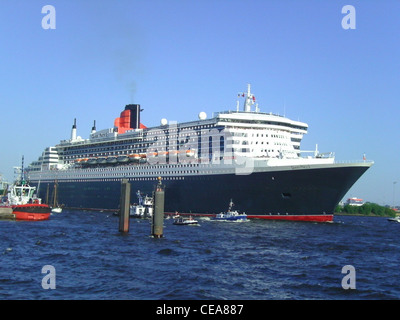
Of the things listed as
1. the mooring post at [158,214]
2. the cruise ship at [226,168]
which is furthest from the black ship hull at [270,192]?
the mooring post at [158,214]

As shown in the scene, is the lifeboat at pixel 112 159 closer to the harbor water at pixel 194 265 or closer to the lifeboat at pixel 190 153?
the lifeboat at pixel 190 153

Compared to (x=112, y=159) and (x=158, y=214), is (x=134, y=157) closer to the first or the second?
(x=112, y=159)

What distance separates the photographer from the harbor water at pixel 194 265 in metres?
19.8

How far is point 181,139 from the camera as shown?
65688mm

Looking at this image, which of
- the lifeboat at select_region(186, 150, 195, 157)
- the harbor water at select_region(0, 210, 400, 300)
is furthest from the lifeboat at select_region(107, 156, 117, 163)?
the harbor water at select_region(0, 210, 400, 300)

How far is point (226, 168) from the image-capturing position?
185ft

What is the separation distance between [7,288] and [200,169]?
4109 cm

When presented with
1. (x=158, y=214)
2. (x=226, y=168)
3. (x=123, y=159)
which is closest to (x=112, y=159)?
(x=123, y=159)

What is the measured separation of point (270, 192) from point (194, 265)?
94.9ft

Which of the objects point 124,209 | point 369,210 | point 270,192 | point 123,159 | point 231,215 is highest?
point 123,159

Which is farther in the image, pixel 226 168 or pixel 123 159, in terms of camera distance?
pixel 123 159

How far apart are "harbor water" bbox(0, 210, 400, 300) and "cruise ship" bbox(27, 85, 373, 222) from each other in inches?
460

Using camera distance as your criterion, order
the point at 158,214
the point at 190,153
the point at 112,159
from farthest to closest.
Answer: the point at 112,159 → the point at 190,153 → the point at 158,214

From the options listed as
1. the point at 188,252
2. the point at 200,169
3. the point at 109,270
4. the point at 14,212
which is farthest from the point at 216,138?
the point at 109,270
